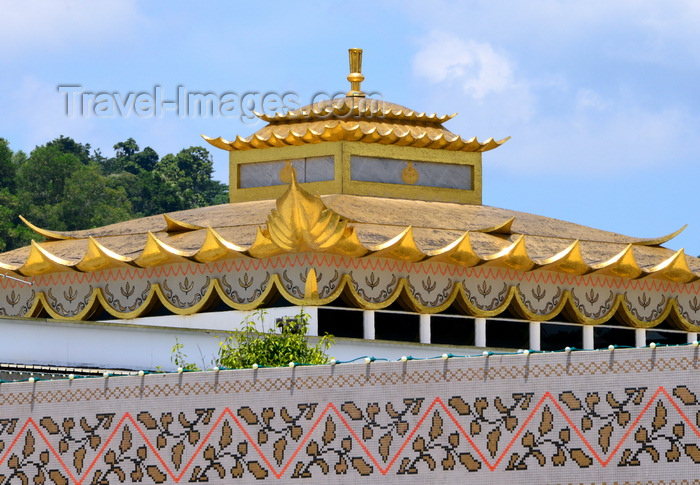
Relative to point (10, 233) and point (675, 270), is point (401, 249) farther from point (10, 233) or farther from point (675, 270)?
point (10, 233)

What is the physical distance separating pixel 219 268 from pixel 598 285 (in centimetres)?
657

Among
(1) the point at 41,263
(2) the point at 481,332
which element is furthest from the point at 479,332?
(1) the point at 41,263

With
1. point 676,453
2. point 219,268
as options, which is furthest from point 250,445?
point 219,268

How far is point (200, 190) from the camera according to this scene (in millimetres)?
69562

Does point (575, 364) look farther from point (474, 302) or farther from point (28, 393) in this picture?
point (474, 302)

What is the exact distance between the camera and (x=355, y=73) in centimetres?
2986

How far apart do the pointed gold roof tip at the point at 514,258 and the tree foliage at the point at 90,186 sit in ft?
104

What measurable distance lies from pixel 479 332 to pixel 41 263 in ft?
24.6

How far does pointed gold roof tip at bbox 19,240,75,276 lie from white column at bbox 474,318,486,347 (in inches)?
268

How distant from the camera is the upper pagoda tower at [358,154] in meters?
27.4

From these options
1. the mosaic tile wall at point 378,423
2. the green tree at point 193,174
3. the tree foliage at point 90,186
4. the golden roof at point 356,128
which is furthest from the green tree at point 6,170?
the mosaic tile wall at point 378,423

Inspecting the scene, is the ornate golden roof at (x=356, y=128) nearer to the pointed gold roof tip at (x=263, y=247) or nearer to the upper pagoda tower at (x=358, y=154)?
the upper pagoda tower at (x=358, y=154)

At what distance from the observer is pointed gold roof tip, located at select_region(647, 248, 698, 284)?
82.6ft

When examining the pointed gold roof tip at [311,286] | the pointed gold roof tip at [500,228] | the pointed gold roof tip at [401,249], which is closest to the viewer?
the pointed gold roof tip at [311,286]
